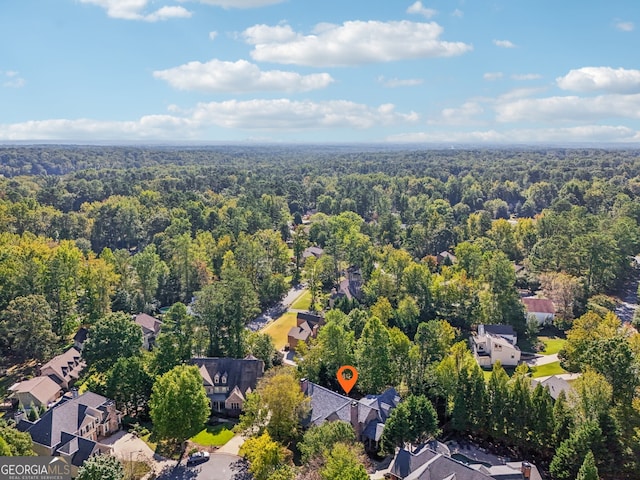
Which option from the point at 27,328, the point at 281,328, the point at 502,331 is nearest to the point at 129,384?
the point at 27,328

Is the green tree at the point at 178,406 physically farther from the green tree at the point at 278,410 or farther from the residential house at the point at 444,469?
the residential house at the point at 444,469

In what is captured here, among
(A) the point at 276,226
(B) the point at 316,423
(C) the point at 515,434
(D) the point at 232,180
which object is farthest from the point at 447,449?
(D) the point at 232,180

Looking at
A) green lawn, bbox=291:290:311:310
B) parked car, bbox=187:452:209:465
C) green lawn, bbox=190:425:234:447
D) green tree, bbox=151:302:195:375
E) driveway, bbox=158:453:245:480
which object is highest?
green tree, bbox=151:302:195:375

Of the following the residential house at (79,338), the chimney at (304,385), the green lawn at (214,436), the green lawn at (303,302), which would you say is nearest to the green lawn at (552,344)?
the chimney at (304,385)

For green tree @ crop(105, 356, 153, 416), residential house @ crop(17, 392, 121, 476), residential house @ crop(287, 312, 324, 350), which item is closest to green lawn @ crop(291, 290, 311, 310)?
residential house @ crop(287, 312, 324, 350)

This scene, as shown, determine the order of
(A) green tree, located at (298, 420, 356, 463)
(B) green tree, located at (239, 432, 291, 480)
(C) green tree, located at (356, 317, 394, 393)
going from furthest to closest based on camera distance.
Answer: (C) green tree, located at (356, 317, 394, 393), (A) green tree, located at (298, 420, 356, 463), (B) green tree, located at (239, 432, 291, 480)

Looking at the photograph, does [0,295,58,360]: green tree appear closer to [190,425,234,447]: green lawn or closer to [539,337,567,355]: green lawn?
[190,425,234,447]: green lawn

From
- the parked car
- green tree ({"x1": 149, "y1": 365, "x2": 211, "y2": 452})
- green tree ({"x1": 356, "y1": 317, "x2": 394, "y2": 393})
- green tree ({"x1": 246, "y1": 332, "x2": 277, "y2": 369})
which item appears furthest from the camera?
green tree ({"x1": 246, "y1": 332, "x2": 277, "y2": 369})

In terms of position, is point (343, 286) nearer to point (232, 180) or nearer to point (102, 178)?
point (232, 180)

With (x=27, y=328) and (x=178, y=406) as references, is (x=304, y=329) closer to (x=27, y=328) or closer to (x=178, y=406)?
(x=178, y=406)
